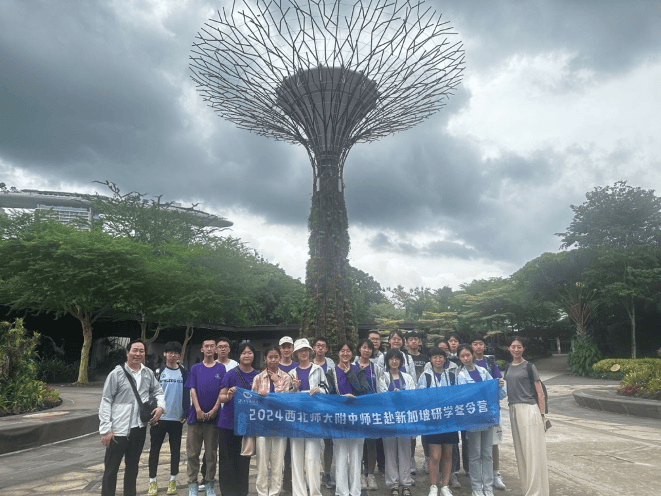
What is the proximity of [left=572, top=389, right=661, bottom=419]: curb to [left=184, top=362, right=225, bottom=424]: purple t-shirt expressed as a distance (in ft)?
31.4

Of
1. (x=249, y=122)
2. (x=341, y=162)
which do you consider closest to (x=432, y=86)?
(x=341, y=162)

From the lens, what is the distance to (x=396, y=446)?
16.4 ft

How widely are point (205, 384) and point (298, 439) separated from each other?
3.47 feet

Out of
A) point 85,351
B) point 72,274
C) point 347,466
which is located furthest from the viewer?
point 85,351

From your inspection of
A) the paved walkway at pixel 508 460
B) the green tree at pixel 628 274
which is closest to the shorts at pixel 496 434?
the paved walkway at pixel 508 460

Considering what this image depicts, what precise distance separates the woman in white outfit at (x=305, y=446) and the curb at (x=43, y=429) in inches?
187

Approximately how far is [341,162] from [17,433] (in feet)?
33.6

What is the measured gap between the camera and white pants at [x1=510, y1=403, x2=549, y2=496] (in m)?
4.54

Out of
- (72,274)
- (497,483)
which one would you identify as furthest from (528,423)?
(72,274)

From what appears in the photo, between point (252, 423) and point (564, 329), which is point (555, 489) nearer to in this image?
point (252, 423)

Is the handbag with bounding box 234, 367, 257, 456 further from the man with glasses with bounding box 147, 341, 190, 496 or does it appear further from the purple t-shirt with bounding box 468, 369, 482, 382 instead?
the purple t-shirt with bounding box 468, 369, 482, 382

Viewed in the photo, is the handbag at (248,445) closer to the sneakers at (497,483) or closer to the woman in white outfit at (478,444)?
the woman in white outfit at (478,444)

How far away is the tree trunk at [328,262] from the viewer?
13.6 meters

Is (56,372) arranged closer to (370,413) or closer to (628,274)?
(370,413)
